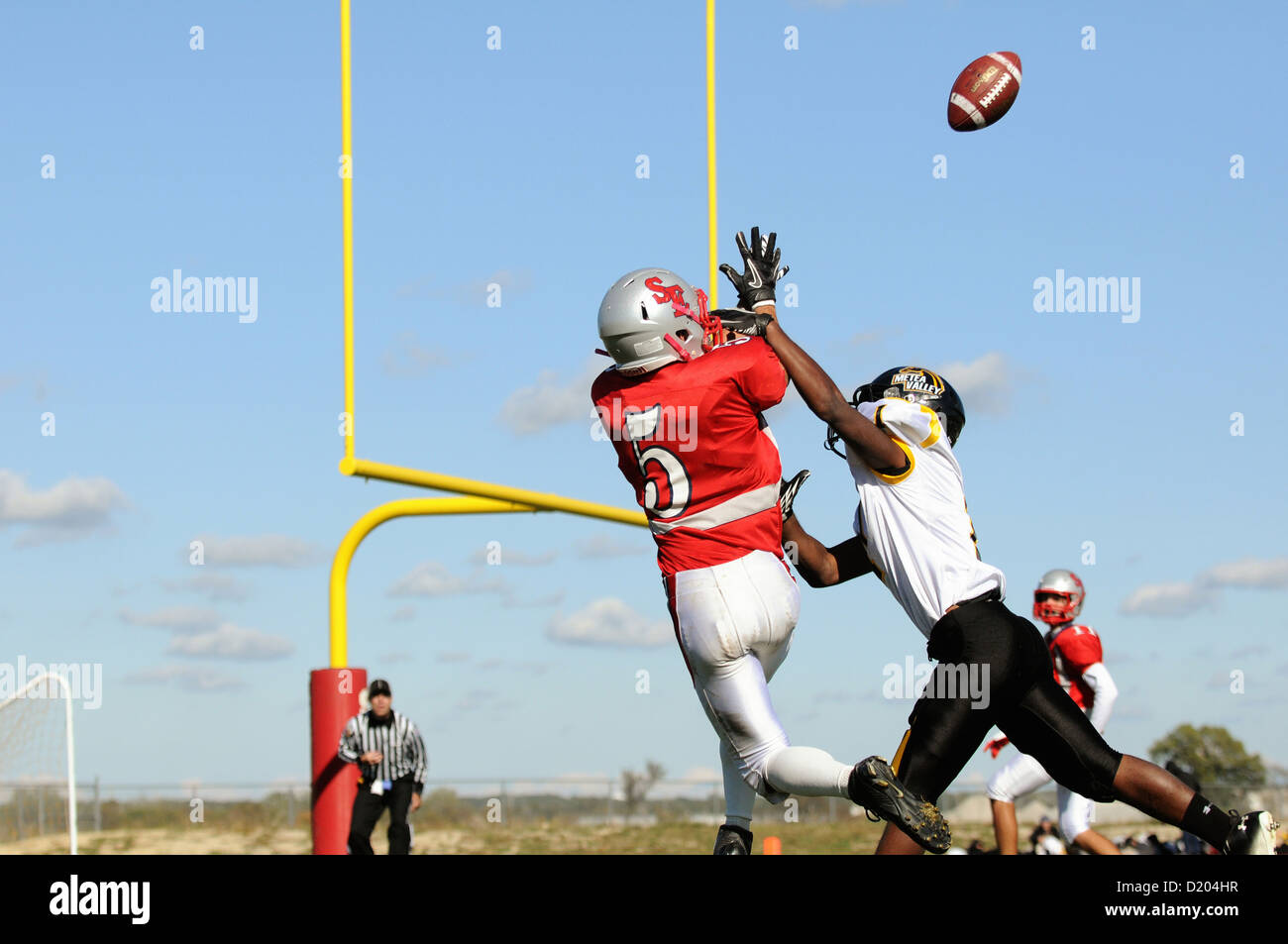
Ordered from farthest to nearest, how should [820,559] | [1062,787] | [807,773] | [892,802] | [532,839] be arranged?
[532,839] < [1062,787] < [820,559] < [807,773] < [892,802]

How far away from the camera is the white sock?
14.3 ft

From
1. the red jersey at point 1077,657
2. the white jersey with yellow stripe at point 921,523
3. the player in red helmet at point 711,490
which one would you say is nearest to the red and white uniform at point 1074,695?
the red jersey at point 1077,657

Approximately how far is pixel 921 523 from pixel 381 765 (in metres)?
5.82

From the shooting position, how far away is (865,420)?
481cm

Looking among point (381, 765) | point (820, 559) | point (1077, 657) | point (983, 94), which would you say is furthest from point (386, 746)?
point (983, 94)

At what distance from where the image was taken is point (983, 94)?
6199 mm

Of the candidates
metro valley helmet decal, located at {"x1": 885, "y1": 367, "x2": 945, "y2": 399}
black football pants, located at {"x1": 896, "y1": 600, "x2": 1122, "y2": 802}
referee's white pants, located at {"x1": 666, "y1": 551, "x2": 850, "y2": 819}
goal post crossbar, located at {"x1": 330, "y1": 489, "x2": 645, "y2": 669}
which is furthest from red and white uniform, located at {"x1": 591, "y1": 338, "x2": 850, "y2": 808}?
goal post crossbar, located at {"x1": 330, "y1": 489, "x2": 645, "y2": 669}

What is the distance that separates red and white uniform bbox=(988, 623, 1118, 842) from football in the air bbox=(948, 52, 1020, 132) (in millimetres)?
2800

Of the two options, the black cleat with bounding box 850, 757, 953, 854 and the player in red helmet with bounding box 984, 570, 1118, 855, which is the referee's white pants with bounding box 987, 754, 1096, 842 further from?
the black cleat with bounding box 850, 757, 953, 854

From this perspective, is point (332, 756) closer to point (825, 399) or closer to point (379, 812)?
point (379, 812)

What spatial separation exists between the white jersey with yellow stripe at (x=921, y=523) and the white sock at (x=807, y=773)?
2.21 feet
